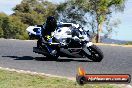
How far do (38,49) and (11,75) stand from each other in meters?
5.78

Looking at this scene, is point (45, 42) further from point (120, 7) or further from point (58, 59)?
point (120, 7)

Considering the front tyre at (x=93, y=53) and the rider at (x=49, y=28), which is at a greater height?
the rider at (x=49, y=28)

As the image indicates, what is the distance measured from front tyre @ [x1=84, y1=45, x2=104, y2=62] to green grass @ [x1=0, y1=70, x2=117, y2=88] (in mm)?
5201

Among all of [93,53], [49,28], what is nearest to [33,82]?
[93,53]

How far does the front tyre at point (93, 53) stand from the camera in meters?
15.6

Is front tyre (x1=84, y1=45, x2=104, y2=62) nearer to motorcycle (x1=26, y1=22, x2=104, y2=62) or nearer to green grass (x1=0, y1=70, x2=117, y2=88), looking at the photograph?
motorcycle (x1=26, y1=22, x2=104, y2=62)

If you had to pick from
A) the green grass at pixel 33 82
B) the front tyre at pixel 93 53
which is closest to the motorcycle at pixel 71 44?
the front tyre at pixel 93 53

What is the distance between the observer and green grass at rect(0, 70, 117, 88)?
355 inches

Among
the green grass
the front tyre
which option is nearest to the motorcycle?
the front tyre

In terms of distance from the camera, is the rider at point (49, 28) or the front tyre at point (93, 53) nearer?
the front tyre at point (93, 53)

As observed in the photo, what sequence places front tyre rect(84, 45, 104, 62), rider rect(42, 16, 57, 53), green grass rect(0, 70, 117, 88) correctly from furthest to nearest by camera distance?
1. rider rect(42, 16, 57, 53)
2. front tyre rect(84, 45, 104, 62)
3. green grass rect(0, 70, 117, 88)

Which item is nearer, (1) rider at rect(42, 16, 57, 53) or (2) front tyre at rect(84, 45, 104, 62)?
(2) front tyre at rect(84, 45, 104, 62)

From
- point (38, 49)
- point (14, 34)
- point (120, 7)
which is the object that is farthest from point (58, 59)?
point (14, 34)

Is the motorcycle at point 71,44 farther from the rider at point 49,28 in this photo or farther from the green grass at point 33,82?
the green grass at point 33,82
